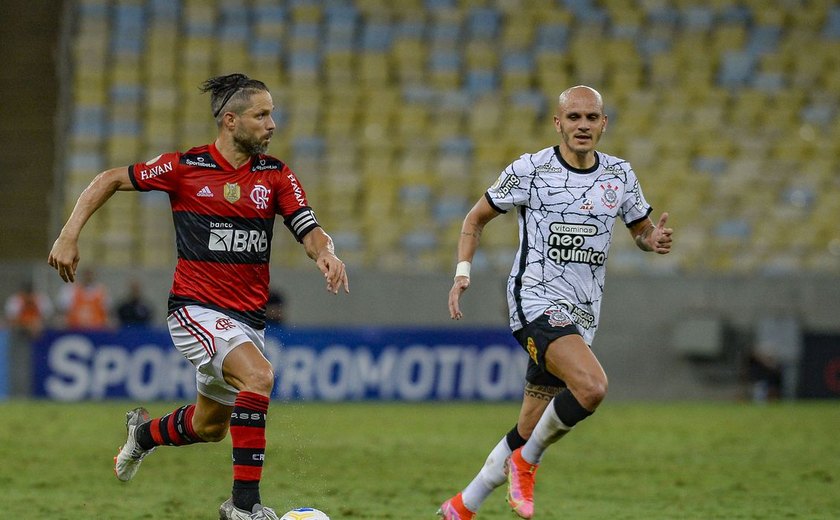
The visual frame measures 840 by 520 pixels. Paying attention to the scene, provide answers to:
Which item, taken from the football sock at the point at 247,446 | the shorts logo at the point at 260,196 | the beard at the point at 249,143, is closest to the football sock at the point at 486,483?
the football sock at the point at 247,446

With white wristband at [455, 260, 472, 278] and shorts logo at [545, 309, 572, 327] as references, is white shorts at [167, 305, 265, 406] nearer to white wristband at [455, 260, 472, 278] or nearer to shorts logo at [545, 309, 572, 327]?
white wristband at [455, 260, 472, 278]

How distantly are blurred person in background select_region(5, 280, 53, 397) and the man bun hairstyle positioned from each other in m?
12.1

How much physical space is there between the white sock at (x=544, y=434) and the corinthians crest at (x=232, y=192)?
2075 mm

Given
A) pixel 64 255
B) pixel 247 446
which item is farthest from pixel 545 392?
pixel 64 255

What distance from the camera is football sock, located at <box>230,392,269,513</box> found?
23.6 feet

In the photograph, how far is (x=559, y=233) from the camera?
7.80m

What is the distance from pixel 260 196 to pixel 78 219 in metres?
1.00

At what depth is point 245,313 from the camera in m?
7.67

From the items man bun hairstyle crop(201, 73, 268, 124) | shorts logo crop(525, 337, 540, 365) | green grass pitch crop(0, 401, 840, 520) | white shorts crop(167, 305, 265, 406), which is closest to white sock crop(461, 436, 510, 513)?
shorts logo crop(525, 337, 540, 365)

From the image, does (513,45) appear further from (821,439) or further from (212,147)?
(212,147)

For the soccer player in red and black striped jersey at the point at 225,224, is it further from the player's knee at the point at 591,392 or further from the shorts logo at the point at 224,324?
the player's knee at the point at 591,392

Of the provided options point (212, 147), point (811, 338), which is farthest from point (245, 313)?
point (811, 338)

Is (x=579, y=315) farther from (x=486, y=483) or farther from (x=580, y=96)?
(x=580, y=96)

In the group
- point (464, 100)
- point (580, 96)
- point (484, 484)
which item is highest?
point (464, 100)
